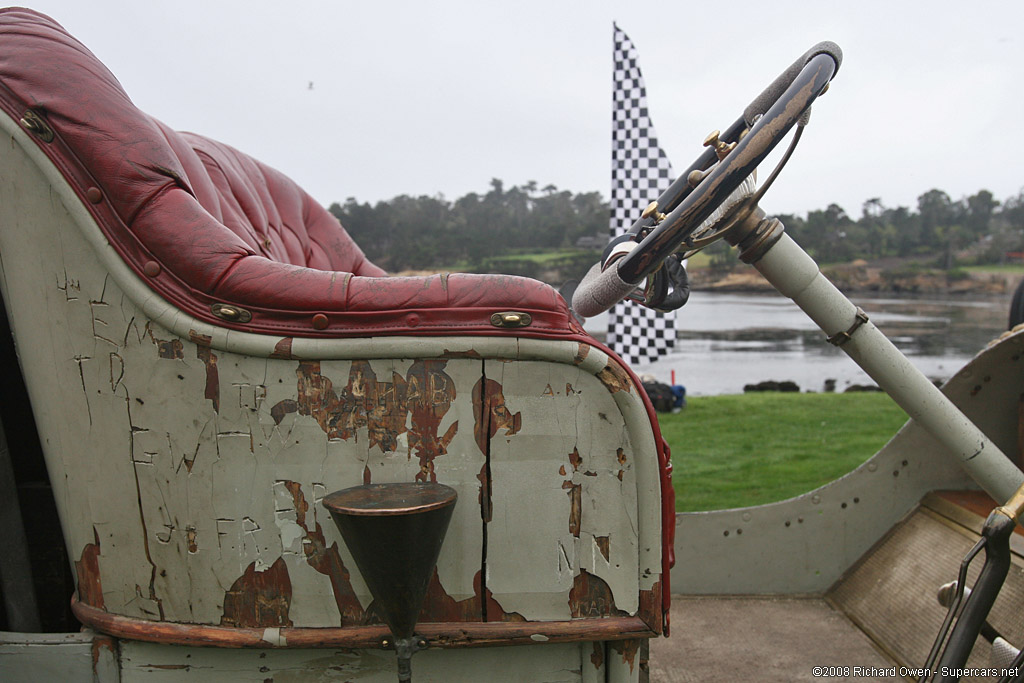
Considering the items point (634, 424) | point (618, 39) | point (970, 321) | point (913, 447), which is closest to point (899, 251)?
point (970, 321)

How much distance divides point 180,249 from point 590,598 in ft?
2.96

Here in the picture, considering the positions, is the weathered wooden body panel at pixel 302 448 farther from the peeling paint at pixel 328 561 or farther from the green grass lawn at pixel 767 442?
the green grass lawn at pixel 767 442

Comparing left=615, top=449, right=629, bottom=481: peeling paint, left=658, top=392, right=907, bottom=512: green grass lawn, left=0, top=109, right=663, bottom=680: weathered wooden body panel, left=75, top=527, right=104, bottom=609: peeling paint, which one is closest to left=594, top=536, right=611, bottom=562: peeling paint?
left=0, top=109, right=663, bottom=680: weathered wooden body panel

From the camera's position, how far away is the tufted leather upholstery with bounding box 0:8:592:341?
3.55ft

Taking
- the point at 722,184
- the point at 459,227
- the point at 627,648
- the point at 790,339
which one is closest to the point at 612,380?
the point at 722,184

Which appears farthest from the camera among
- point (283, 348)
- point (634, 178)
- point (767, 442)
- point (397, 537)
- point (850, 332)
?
point (634, 178)

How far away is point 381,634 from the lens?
3.62 ft

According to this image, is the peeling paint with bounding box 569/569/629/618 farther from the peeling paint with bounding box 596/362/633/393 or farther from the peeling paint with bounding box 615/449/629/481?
the peeling paint with bounding box 596/362/633/393

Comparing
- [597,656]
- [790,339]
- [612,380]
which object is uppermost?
[612,380]

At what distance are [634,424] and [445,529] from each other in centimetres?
35

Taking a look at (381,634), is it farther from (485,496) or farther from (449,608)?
(485,496)

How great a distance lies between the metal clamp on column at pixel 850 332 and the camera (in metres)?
1.35

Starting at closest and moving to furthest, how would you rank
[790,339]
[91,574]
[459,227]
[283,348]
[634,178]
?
[283,348], [91,574], [634,178], [459,227], [790,339]

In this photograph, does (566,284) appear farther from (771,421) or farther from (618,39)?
(618,39)
